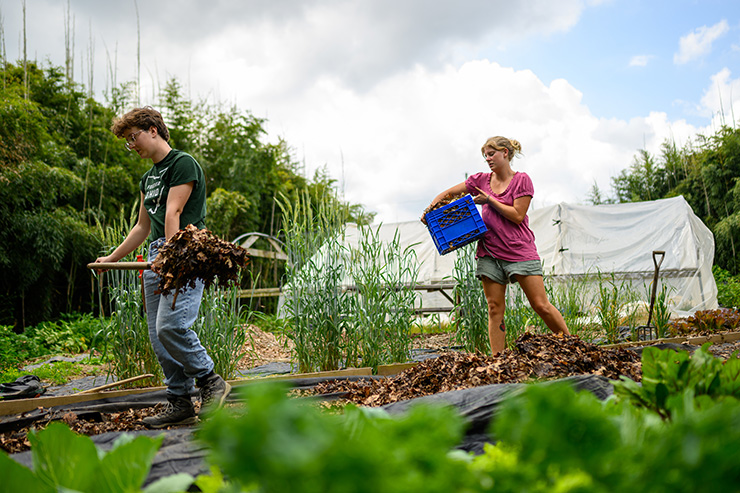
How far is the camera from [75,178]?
7426mm

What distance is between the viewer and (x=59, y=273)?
27.6 feet

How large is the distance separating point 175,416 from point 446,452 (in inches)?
86.6

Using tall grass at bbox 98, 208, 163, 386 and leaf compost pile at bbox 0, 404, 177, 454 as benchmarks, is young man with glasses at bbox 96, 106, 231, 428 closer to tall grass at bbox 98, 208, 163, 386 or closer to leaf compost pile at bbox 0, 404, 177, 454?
leaf compost pile at bbox 0, 404, 177, 454

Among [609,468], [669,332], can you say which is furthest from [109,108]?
[609,468]

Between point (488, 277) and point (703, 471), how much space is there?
283cm

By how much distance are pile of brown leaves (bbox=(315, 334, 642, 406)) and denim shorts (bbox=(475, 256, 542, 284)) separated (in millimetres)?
465

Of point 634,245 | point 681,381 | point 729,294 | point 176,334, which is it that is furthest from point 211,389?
point 729,294

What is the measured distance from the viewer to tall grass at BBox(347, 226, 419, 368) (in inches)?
132

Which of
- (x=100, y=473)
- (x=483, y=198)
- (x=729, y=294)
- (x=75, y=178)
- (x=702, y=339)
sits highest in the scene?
(x=75, y=178)

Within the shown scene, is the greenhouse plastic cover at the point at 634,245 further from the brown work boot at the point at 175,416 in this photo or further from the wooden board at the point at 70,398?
the brown work boot at the point at 175,416

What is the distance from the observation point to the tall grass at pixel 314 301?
10.9ft

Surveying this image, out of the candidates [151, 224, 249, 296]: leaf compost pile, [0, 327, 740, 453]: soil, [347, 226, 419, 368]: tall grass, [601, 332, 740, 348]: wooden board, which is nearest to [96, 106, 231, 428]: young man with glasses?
[151, 224, 249, 296]: leaf compost pile

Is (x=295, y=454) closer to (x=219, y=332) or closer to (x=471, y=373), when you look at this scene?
(x=471, y=373)

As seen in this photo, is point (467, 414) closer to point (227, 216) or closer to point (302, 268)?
point (302, 268)
